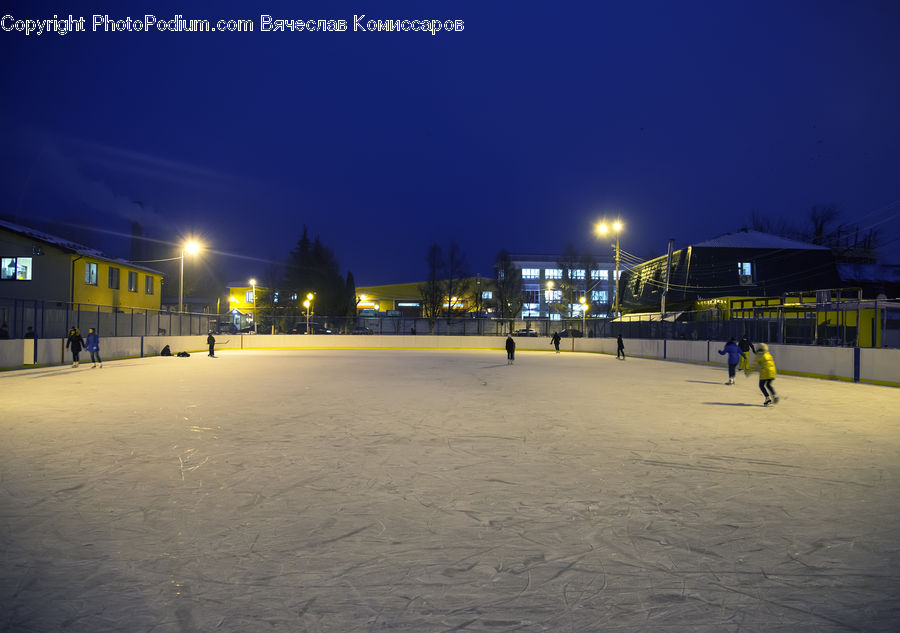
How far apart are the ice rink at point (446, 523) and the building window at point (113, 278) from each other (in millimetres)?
31564

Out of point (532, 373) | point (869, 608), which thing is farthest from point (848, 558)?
point (532, 373)

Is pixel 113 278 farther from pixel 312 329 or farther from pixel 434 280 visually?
pixel 434 280

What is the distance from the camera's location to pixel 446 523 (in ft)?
16.0

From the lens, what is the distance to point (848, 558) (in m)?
4.18

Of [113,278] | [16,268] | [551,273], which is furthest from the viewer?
[551,273]

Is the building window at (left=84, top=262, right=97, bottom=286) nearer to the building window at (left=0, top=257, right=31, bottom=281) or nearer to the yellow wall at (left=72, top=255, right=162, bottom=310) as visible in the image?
the yellow wall at (left=72, top=255, right=162, bottom=310)

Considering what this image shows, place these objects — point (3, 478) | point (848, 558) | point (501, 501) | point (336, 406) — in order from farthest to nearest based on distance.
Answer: point (336, 406) → point (3, 478) → point (501, 501) → point (848, 558)

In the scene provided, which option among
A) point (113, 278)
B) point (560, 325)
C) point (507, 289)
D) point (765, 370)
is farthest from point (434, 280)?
point (765, 370)

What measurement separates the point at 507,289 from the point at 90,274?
47836 millimetres

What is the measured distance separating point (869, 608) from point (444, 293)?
67.9 m

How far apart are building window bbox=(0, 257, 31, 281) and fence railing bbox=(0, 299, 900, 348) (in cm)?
364

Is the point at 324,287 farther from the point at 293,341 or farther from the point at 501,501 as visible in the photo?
the point at 501,501

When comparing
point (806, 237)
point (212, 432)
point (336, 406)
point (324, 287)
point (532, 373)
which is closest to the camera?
point (212, 432)

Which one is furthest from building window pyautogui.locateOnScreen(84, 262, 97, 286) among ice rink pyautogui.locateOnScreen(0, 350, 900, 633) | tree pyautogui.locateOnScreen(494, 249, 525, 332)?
tree pyautogui.locateOnScreen(494, 249, 525, 332)
